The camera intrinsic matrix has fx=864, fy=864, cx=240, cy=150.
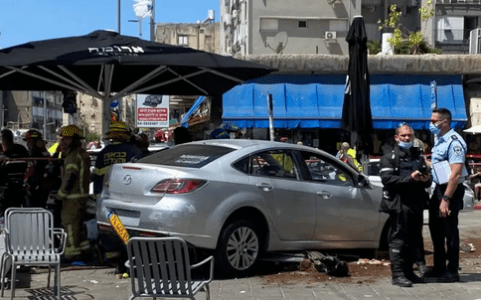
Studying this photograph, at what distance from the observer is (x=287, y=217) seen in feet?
33.8

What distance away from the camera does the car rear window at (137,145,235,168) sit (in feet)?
32.8

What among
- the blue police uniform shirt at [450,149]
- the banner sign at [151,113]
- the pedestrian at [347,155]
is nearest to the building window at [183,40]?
the banner sign at [151,113]

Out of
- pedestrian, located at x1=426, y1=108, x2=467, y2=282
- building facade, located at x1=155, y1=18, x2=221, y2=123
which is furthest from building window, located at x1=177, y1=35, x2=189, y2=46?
pedestrian, located at x1=426, y1=108, x2=467, y2=282

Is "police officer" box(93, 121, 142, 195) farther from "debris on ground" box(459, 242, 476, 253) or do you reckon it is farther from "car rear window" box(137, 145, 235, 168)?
"debris on ground" box(459, 242, 476, 253)

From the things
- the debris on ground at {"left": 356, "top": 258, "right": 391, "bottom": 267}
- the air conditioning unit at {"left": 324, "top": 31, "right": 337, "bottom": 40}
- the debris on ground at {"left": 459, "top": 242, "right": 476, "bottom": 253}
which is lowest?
the debris on ground at {"left": 459, "top": 242, "right": 476, "bottom": 253}

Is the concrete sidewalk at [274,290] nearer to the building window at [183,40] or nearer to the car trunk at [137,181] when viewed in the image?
the car trunk at [137,181]

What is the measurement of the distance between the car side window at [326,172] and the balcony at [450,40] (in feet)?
168

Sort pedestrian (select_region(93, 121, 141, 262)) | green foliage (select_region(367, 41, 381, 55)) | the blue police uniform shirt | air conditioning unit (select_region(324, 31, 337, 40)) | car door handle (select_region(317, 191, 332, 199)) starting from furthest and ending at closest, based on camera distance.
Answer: green foliage (select_region(367, 41, 381, 55)) < air conditioning unit (select_region(324, 31, 337, 40)) < pedestrian (select_region(93, 121, 141, 262)) < car door handle (select_region(317, 191, 332, 199)) < the blue police uniform shirt

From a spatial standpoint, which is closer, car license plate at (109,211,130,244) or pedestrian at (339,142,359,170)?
car license plate at (109,211,130,244)

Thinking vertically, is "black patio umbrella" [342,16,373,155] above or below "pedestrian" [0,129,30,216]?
above

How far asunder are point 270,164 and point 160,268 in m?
3.82

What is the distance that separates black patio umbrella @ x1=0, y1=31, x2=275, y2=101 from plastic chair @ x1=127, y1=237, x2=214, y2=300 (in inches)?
172

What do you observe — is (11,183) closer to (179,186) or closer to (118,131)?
(118,131)

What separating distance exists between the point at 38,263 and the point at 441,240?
4.44m
